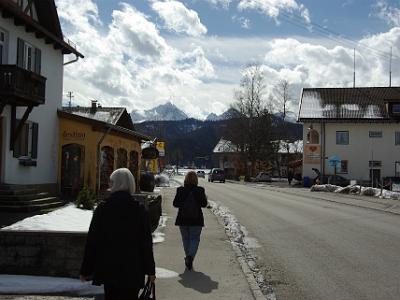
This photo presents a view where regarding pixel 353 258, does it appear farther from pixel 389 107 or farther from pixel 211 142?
pixel 211 142

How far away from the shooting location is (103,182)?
25.2 meters

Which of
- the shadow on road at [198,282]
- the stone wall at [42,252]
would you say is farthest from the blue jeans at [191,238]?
the stone wall at [42,252]

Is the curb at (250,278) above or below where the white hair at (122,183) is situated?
below

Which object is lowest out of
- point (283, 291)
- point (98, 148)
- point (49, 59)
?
point (283, 291)

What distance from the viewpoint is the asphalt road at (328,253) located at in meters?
8.47

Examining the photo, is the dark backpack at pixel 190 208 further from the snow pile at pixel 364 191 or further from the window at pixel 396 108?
the window at pixel 396 108

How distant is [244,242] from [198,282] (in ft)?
17.2

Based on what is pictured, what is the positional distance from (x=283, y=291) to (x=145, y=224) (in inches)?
156

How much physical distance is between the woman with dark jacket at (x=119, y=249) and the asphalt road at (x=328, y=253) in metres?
3.57

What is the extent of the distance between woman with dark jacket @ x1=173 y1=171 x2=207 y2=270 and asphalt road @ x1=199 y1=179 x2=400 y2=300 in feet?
4.37

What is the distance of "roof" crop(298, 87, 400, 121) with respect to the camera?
59812 mm

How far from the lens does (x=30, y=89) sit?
17344 millimetres

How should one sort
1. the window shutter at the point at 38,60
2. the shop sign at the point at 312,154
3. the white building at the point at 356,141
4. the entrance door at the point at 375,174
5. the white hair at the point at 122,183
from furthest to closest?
1. the white building at the point at 356,141
2. the entrance door at the point at 375,174
3. the shop sign at the point at 312,154
4. the window shutter at the point at 38,60
5. the white hair at the point at 122,183

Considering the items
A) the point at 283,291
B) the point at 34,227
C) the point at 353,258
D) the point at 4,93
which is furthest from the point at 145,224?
the point at 4,93
